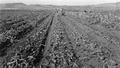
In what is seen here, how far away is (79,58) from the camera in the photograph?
6973 millimetres

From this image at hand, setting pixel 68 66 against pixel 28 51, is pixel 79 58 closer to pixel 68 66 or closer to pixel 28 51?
pixel 68 66

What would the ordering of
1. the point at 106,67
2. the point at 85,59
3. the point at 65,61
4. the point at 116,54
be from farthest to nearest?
the point at 116,54 → the point at 85,59 → the point at 65,61 → the point at 106,67

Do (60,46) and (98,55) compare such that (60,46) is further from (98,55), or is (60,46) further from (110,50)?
(110,50)

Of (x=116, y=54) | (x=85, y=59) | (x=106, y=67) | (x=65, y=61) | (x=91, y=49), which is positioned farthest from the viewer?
(x=91, y=49)

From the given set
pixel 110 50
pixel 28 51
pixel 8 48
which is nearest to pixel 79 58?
pixel 110 50

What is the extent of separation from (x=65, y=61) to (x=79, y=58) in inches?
37.3

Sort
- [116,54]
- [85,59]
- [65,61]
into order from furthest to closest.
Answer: [116,54]
[85,59]
[65,61]

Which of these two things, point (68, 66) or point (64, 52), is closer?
point (68, 66)

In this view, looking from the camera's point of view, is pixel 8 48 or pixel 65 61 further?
pixel 8 48

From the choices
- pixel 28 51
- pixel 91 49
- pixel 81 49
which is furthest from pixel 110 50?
pixel 28 51

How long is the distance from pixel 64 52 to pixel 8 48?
3830mm

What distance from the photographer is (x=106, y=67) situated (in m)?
6.00

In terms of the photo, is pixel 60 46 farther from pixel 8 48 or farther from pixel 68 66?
pixel 8 48

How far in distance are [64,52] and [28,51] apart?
2.18 m
